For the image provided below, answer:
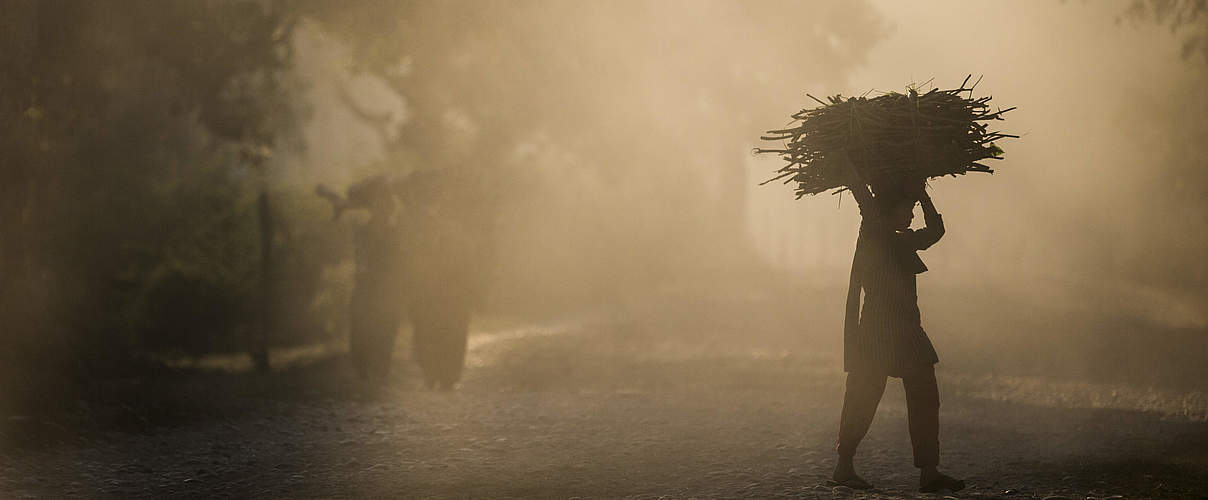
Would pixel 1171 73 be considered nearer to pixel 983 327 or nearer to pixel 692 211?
pixel 983 327

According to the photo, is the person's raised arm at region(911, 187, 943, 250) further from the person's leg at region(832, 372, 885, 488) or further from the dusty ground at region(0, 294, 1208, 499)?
the dusty ground at region(0, 294, 1208, 499)

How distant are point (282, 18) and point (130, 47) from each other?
3259 millimetres

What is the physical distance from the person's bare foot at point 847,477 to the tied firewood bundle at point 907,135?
1.79 metres

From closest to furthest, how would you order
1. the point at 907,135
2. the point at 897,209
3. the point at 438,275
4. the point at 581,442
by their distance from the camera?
the point at 907,135 → the point at 897,209 → the point at 581,442 → the point at 438,275

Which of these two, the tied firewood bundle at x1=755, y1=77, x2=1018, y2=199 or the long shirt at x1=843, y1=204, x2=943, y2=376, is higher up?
the tied firewood bundle at x1=755, y1=77, x2=1018, y2=199

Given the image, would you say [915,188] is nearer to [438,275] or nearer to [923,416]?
[923,416]

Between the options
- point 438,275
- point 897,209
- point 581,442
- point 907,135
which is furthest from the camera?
point 438,275

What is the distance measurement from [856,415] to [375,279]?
296 inches

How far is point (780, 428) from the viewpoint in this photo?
10195 millimetres

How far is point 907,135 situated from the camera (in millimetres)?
7129

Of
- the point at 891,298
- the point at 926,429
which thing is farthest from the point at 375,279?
the point at 926,429

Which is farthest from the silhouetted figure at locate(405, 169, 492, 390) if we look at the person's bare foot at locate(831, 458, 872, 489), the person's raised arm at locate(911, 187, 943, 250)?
the person's raised arm at locate(911, 187, 943, 250)

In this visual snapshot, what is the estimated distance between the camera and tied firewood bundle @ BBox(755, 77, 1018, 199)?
7.11 m

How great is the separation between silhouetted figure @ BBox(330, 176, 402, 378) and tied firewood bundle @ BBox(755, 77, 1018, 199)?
7247 mm
